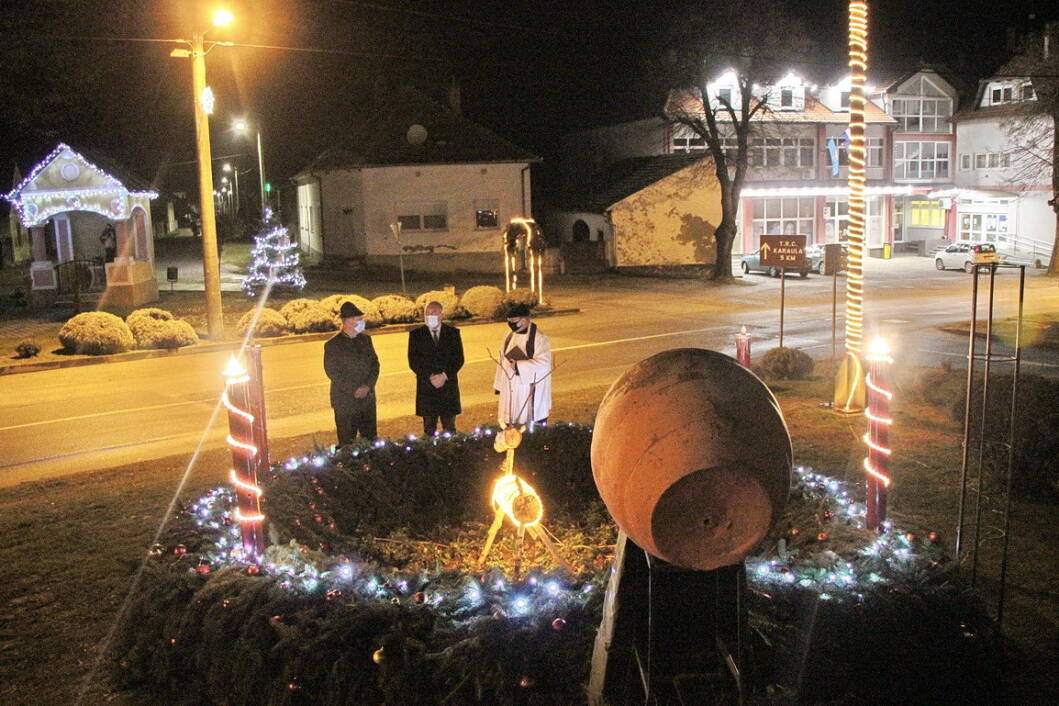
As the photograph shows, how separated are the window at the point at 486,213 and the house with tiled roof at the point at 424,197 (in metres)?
0.04

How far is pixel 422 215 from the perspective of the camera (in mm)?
41500

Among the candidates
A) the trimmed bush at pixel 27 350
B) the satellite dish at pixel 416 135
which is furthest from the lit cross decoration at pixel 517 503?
the satellite dish at pixel 416 135

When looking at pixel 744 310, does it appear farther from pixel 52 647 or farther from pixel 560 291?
pixel 52 647

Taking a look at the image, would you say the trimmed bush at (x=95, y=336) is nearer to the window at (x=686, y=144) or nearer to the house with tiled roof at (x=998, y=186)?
the window at (x=686, y=144)

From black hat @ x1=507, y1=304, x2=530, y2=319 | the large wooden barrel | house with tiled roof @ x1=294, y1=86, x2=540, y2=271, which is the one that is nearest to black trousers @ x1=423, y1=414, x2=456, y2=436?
black hat @ x1=507, y1=304, x2=530, y2=319

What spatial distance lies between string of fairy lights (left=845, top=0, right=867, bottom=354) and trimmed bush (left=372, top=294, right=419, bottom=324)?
12895mm

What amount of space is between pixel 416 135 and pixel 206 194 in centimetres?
2314

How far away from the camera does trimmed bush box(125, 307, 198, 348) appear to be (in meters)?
20.2

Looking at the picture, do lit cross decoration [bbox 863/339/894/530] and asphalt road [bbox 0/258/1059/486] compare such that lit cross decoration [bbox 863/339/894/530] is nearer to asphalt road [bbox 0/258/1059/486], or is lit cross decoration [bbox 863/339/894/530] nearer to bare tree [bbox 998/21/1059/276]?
asphalt road [bbox 0/258/1059/486]

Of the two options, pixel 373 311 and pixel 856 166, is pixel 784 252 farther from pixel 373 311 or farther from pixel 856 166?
pixel 373 311

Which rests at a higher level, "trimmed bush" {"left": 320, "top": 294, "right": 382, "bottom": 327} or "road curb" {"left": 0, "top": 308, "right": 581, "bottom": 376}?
"trimmed bush" {"left": 320, "top": 294, "right": 382, "bottom": 327}

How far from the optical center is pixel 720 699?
174 inches

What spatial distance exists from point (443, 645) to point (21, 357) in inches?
679

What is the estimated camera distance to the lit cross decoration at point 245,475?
6.09 metres
